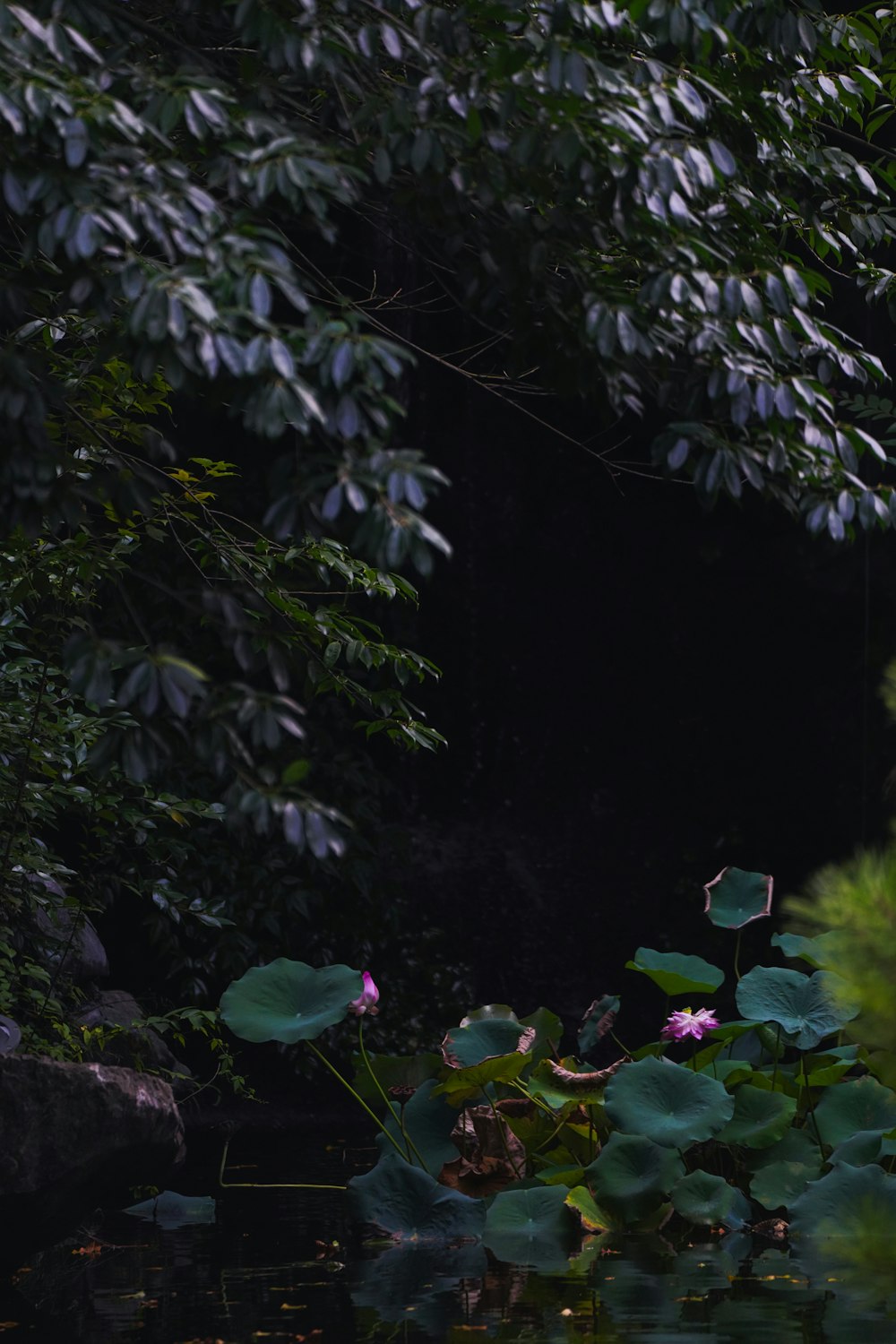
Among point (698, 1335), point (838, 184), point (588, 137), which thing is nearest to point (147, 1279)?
point (698, 1335)

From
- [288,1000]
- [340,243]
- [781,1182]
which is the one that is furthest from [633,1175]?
[340,243]

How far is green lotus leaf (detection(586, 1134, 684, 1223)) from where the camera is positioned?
155 inches

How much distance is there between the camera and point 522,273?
260cm

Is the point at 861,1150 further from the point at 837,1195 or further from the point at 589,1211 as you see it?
the point at 589,1211

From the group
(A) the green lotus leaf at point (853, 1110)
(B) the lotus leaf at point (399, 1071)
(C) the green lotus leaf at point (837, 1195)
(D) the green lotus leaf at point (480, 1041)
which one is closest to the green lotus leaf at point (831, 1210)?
(C) the green lotus leaf at point (837, 1195)

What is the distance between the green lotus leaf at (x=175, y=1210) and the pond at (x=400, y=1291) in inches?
0.6

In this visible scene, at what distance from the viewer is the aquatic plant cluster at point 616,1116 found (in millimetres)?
3918

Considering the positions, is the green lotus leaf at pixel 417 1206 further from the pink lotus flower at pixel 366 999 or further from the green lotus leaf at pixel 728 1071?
the green lotus leaf at pixel 728 1071

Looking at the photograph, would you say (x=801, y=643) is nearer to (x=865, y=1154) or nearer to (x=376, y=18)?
(x=865, y=1154)

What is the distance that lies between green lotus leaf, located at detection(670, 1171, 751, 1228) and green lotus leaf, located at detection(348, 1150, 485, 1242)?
1.75ft

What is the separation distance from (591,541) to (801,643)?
4.85 ft

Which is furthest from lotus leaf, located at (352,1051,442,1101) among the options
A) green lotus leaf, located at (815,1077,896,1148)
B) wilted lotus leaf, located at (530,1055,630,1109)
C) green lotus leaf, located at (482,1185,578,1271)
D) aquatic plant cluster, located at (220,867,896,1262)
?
green lotus leaf, located at (815,1077,896,1148)

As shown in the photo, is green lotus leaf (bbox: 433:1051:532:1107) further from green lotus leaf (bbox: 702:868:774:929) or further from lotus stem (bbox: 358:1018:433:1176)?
green lotus leaf (bbox: 702:868:774:929)

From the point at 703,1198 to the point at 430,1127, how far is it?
2.66ft
